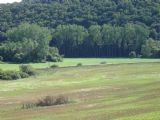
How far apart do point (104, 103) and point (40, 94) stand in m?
17.2

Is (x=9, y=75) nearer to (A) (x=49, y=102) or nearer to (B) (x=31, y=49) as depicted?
(A) (x=49, y=102)

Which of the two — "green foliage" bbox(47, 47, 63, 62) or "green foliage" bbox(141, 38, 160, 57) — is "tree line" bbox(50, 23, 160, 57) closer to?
"green foliage" bbox(141, 38, 160, 57)

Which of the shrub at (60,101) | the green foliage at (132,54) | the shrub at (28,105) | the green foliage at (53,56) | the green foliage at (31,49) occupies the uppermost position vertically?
the shrub at (60,101)

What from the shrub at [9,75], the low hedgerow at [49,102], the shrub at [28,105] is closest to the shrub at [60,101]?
the low hedgerow at [49,102]

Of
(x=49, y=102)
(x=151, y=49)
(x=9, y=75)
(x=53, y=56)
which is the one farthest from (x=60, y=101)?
(x=151, y=49)

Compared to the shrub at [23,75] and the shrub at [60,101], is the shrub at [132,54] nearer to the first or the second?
the shrub at [23,75]

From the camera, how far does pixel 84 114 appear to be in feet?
149

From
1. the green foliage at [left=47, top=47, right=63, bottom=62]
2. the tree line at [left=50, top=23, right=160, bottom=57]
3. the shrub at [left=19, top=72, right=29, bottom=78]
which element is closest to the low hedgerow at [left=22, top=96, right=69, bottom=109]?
the shrub at [left=19, top=72, right=29, bottom=78]

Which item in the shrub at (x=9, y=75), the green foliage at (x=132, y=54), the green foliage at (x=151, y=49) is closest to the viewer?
the shrub at (x=9, y=75)

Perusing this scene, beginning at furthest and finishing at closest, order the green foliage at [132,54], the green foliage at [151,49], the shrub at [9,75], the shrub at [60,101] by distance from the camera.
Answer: the green foliage at [132,54]
the green foliage at [151,49]
the shrub at [9,75]
the shrub at [60,101]

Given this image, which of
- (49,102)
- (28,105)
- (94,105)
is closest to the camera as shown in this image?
(94,105)

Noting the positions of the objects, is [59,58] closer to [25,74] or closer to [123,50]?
[123,50]

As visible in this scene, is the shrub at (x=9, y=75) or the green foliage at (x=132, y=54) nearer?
the shrub at (x=9, y=75)

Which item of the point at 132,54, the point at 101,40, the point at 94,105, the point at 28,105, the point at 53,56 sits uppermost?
the point at 94,105
